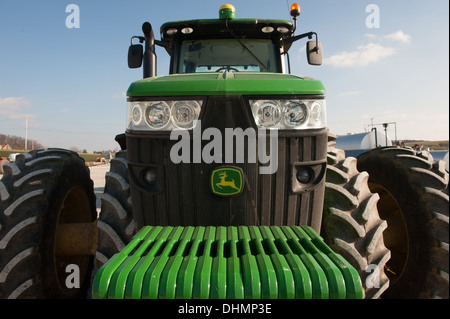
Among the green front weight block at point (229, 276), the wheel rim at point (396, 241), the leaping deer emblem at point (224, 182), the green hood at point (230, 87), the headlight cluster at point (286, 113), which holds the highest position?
the green hood at point (230, 87)

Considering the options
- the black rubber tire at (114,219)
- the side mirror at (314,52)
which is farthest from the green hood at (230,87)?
the side mirror at (314,52)

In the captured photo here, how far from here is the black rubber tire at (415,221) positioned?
7.88 ft

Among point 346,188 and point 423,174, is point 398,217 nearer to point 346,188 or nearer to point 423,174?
point 423,174

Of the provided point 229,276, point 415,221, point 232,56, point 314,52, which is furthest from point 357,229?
point 232,56

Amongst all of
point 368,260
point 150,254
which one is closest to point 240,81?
point 150,254

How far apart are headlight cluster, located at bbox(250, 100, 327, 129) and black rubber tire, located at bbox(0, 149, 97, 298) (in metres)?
1.67

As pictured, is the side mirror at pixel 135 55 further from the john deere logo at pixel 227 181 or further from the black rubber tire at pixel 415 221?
the black rubber tire at pixel 415 221

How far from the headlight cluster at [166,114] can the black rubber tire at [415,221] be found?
2.06 m

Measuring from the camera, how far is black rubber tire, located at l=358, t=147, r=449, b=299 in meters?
2.40

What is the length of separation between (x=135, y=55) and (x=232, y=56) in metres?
0.98

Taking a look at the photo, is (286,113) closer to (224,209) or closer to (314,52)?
(224,209)

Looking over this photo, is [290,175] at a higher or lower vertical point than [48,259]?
higher

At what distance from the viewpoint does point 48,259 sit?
222 cm
